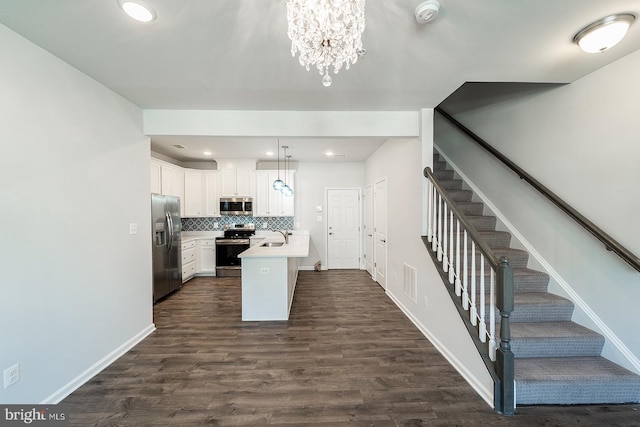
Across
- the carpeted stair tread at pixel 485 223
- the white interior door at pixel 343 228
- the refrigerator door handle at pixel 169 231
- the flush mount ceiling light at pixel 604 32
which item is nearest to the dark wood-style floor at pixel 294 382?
the refrigerator door handle at pixel 169 231

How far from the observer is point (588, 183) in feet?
6.93

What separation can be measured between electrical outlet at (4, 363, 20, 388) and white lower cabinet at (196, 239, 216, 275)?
3740 millimetres

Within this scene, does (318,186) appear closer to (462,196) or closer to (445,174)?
(445,174)

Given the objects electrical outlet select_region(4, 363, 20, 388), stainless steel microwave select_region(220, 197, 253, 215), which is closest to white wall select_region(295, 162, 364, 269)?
stainless steel microwave select_region(220, 197, 253, 215)

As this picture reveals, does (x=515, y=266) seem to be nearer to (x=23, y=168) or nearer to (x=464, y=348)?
(x=464, y=348)

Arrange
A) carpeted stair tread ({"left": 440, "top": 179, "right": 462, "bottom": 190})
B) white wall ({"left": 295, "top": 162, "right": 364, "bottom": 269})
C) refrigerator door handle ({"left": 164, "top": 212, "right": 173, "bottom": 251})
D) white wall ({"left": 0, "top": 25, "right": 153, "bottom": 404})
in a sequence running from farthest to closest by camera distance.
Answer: white wall ({"left": 295, "top": 162, "right": 364, "bottom": 269}) < refrigerator door handle ({"left": 164, "top": 212, "right": 173, "bottom": 251}) < carpeted stair tread ({"left": 440, "top": 179, "right": 462, "bottom": 190}) < white wall ({"left": 0, "top": 25, "right": 153, "bottom": 404})

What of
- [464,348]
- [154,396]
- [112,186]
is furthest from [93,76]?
[464,348]

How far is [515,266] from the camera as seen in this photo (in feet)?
8.67

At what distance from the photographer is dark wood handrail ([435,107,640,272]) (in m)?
1.78

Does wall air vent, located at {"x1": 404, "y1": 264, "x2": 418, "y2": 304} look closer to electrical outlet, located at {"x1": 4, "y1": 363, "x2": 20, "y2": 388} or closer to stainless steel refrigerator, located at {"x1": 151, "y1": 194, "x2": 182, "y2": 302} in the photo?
electrical outlet, located at {"x1": 4, "y1": 363, "x2": 20, "y2": 388}

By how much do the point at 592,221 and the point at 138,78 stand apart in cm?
420

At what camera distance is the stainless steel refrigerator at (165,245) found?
12.3ft

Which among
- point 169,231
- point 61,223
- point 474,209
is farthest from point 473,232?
point 169,231

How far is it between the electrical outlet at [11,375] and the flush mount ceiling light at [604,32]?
4370 mm
